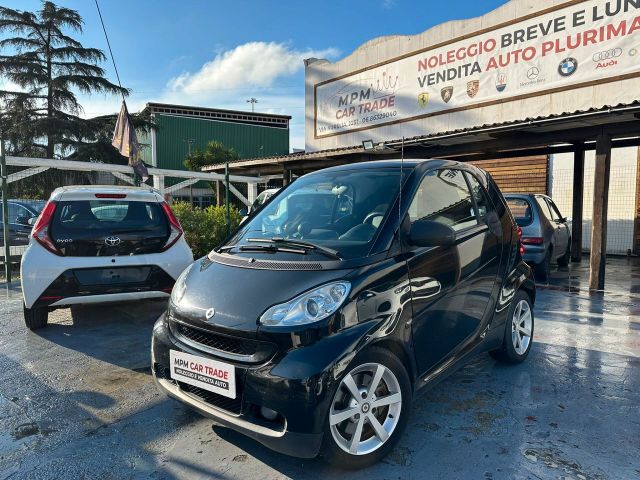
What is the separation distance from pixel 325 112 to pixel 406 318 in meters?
13.6

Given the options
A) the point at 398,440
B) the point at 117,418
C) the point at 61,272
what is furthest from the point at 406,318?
the point at 61,272

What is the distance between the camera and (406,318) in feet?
8.66

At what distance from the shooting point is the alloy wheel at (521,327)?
3926 millimetres

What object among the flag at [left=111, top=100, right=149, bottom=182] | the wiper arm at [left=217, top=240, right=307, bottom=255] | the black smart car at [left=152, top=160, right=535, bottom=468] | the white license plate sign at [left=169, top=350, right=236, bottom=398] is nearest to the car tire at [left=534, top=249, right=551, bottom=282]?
the black smart car at [left=152, top=160, right=535, bottom=468]

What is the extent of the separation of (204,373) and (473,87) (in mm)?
10864

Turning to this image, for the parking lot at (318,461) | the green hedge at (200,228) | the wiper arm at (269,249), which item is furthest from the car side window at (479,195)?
the green hedge at (200,228)

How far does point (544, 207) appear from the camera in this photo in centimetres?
863

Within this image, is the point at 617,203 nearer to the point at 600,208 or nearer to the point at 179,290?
the point at 600,208

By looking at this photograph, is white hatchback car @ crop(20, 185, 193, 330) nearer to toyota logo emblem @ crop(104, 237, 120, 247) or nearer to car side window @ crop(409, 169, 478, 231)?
toyota logo emblem @ crop(104, 237, 120, 247)

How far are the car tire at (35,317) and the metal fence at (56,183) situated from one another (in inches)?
147

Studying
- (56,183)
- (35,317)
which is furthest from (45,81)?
(35,317)

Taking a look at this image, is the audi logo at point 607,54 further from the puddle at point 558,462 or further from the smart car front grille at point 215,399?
the smart car front grille at point 215,399

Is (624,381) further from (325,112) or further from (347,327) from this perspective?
(325,112)

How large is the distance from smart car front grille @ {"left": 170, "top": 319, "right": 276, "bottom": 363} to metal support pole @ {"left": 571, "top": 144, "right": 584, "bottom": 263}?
10362mm
